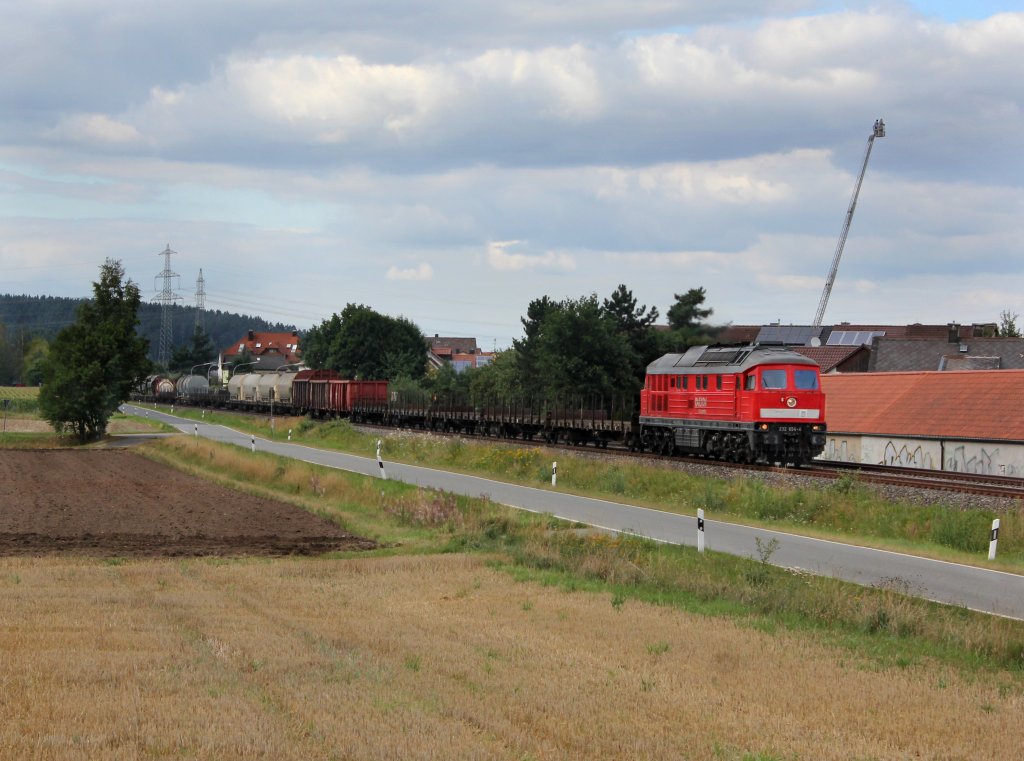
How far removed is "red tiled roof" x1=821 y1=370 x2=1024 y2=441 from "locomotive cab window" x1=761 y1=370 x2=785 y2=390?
8117 millimetres

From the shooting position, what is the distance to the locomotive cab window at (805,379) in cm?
3594

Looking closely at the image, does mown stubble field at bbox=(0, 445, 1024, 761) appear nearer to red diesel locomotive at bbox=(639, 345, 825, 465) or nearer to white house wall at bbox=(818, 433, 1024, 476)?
red diesel locomotive at bbox=(639, 345, 825, 465)

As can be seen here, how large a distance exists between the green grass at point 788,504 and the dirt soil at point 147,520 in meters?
8.99

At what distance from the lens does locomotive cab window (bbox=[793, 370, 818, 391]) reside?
118ft

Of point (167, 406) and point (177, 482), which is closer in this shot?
point (177, 482)

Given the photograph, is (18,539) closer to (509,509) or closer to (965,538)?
(509,509)

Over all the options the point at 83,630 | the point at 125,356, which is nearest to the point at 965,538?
the point at 83,630

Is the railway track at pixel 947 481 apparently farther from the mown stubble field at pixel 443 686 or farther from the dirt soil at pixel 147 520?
the mown stubble field at pixel 443 686

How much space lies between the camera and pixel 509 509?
87.9ft

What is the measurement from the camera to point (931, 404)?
144ft

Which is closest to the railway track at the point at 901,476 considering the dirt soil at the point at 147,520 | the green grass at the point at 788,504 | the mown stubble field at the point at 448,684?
the green grass at the point at 788,504

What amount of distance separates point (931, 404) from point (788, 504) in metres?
18.9

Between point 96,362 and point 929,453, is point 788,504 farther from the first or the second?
point 96,362

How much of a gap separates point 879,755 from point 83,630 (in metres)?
8.32
